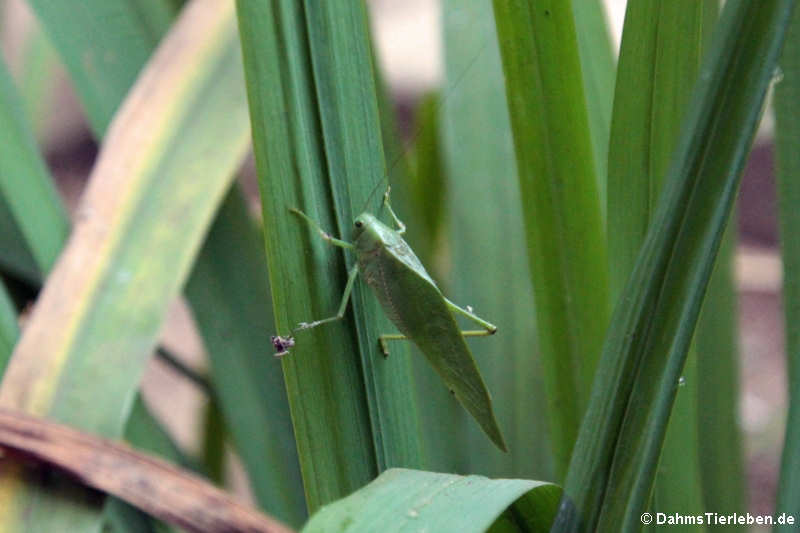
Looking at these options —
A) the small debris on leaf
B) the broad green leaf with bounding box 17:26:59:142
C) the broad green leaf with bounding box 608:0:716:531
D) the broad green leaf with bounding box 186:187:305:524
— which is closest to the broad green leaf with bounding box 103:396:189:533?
the broad green leaf with bounding box 186:187:305:524

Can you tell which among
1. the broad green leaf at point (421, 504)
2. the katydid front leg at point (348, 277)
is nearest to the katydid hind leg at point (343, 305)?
the katydid front leg at point (348, 277)

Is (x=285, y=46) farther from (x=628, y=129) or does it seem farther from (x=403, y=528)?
(x=403, y=528)

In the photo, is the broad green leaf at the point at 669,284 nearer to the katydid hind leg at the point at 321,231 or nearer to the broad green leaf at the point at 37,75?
the katydid hind leg at the point at 321,231

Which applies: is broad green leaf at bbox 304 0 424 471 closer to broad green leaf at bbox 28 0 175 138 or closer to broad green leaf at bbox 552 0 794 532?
broad green leaf at bbox 552 0 794 532

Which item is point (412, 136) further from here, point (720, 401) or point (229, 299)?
point (720, 401)

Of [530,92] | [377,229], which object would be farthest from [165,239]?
[530,92]

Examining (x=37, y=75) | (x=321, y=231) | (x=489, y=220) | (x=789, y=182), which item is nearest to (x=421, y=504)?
(x=321, y=231)
